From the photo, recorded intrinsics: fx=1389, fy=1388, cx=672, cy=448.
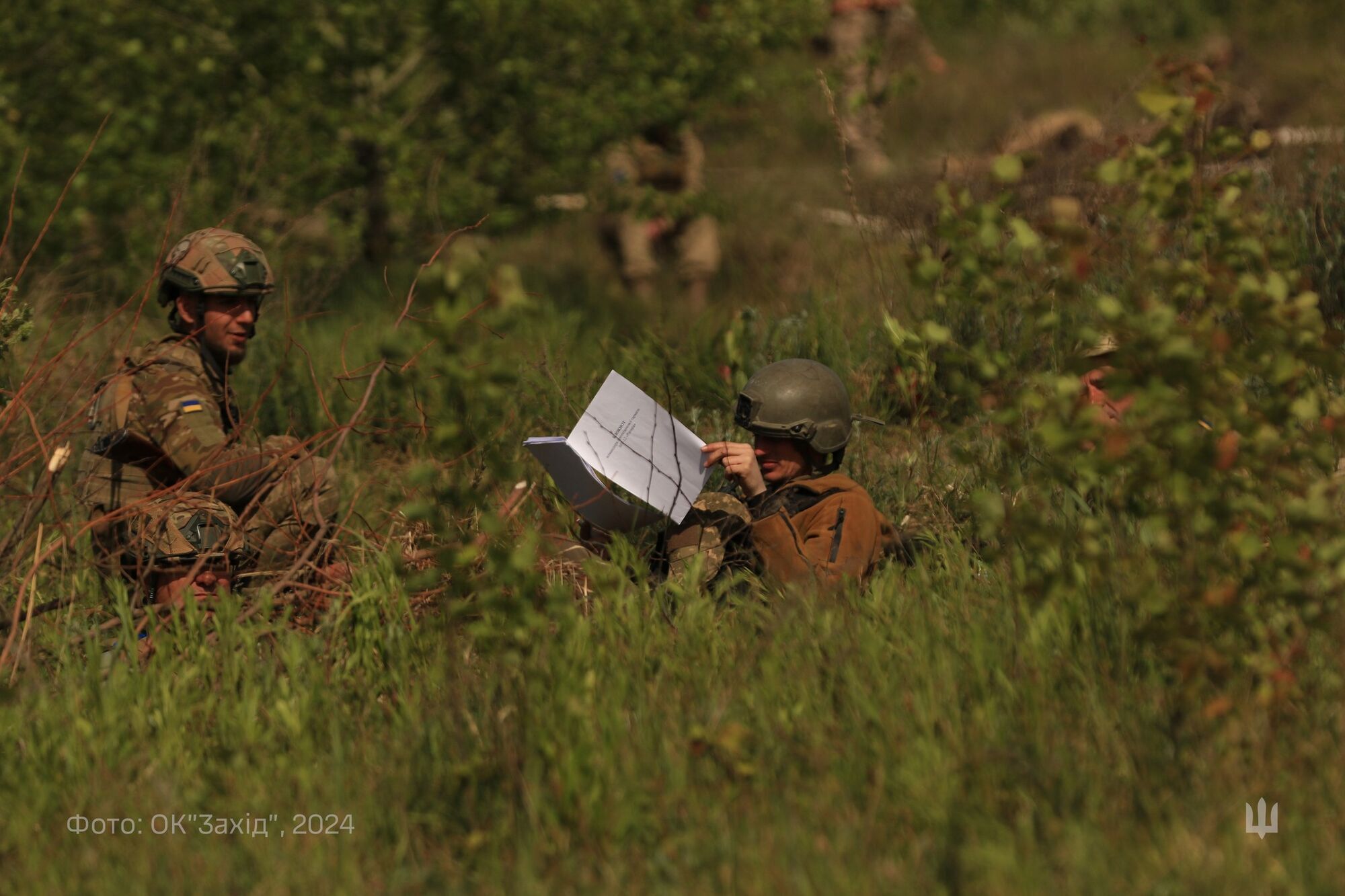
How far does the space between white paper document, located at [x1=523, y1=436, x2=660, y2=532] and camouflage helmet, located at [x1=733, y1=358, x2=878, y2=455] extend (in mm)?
485

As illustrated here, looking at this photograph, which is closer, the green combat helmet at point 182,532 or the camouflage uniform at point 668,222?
the green combat helmet at point 182,532

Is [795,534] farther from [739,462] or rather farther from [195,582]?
[195,582]

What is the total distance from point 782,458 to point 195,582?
7.36 ft

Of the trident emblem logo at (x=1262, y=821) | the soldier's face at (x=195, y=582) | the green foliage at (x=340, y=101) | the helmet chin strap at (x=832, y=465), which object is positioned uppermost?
the green foliage at (x=340, y=101)

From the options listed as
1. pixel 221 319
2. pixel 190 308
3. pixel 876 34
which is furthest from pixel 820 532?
pixel 876 34

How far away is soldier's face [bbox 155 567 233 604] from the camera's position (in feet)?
16.6

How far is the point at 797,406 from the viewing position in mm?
4664

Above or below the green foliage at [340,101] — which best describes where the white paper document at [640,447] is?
below

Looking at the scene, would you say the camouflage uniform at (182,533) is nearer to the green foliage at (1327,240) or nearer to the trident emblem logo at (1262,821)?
the trident emblem logo at (1262,821)

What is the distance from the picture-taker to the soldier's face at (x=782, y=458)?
477 centimetres

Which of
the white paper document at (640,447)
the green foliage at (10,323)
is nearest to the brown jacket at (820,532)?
the white paper document at (640,447)

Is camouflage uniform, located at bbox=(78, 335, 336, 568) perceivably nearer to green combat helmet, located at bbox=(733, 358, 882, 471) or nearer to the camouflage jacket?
the camouflage jacket

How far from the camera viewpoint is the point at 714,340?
22.6ft

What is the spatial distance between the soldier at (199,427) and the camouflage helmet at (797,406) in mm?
1637
